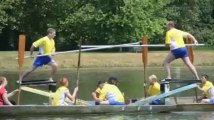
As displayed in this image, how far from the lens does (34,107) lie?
699 inches

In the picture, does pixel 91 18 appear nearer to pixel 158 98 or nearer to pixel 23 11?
pixel 23 11

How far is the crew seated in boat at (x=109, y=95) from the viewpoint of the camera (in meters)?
18.0

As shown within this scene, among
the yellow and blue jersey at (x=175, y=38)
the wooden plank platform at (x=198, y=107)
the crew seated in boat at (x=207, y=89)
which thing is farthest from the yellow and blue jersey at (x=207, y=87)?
the yellow and blue jersey at (x=175, y=38)

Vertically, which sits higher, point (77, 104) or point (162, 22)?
point (162, 22)

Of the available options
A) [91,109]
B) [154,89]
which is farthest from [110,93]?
[154,89]

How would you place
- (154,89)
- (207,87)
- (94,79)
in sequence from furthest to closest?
(94,79), (154,89), (207,87)

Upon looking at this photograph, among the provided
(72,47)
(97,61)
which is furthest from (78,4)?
(97,61)

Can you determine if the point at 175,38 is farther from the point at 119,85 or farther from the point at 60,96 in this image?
the point at 119,85

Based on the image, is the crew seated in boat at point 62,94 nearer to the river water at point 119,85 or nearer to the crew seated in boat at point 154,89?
the river water at point 119,85

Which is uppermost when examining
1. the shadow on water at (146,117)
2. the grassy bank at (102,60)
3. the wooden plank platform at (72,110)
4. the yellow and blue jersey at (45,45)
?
the grassy bank at (102,60)

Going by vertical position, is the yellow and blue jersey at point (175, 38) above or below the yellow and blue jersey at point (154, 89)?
above

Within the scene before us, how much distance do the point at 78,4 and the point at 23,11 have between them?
16.1ft

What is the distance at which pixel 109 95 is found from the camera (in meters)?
18.2

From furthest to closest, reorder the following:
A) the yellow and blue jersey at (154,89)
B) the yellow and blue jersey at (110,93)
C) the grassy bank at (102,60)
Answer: the grassy bank at (102,60), the yellow and blue jersey at (154,89), the yellow and blue jersey at (110,93)
